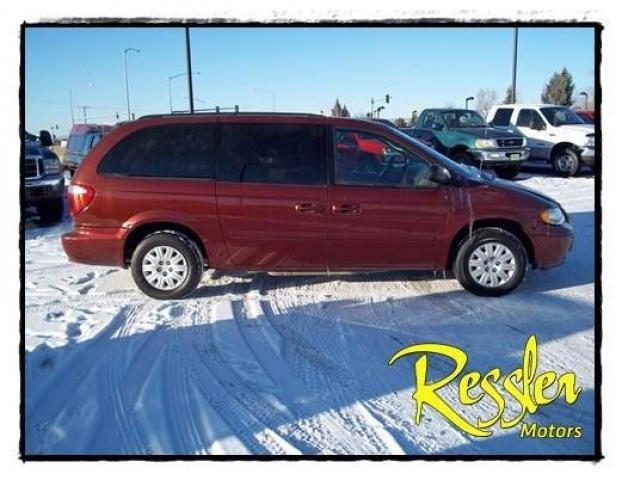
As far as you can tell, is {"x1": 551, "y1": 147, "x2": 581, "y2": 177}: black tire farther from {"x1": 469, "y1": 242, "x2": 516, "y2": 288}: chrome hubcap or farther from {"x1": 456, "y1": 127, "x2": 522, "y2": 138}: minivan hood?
{"x1": 469, "y1": 242, "x2": 516, "y2": 288}: chrome hubcap

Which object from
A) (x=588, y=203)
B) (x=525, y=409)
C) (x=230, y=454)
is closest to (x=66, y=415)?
(x=230, y=454)

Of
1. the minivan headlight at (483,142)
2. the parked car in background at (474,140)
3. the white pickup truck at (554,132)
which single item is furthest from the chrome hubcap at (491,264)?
the white pickup truck at (554,132)

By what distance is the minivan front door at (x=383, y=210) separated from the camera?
487 centimetres

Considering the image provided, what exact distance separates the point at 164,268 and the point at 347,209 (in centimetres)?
183

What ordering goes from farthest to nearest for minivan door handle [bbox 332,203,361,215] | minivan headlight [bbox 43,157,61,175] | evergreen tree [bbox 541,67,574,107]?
1. evergreen tree [bbox 541,67,574,107]
2. minivan headlight [bbox 43,157,61,175]
3. minivan door handle [bbox 332,203,361,215]

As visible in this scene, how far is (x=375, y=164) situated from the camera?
4961 mm

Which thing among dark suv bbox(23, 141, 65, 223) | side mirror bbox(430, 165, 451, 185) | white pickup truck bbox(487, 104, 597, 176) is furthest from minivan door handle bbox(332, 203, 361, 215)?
white pickup truck bbox(487, 104, 597, 176)

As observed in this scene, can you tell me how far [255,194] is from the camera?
487cm

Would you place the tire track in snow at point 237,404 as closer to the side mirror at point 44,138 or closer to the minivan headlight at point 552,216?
the minivan headlight at point 552,216

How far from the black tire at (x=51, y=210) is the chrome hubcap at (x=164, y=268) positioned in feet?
16.7

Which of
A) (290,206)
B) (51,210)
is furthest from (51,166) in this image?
(290,206)

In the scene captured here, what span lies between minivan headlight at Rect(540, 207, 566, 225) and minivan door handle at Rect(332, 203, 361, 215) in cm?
176

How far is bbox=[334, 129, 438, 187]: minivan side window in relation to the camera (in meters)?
4.92

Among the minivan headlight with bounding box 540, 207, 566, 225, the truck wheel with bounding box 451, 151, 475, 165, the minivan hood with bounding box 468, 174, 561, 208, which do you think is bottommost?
the minivan headlight with bounding box 540, 207, 566, 225
